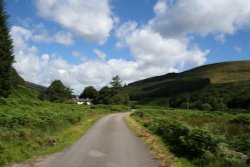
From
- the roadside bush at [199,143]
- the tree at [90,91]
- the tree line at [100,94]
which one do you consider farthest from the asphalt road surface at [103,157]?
the tree at [90,91]

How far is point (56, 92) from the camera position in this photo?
136 metres

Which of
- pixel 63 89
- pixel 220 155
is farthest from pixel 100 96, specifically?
pixel 220 155

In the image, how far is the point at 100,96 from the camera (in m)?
142

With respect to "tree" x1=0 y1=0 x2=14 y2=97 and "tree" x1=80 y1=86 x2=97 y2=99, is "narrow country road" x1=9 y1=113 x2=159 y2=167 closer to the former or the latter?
"tree" x1=0 y1=0 x2=14 y2=97

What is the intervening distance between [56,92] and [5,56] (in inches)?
3279

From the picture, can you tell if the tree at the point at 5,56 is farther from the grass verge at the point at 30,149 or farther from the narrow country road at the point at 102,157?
the narrow country road at the point at 102,157

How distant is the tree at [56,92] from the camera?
132625 millimetres

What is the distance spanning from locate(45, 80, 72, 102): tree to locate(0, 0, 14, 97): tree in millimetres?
75684

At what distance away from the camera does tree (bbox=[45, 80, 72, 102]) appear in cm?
13262

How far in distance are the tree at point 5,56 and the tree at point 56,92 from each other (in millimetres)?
75684

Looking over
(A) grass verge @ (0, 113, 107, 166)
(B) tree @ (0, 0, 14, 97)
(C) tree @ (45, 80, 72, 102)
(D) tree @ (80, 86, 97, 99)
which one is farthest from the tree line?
(A) grass verge @ (0, 113, 107, 166)

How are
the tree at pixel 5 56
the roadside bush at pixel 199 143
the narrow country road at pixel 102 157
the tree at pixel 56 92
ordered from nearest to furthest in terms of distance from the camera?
the narrow country road at pixel 102 157 < the roadside bush at pixel 199 143 < the tree at pixel 5 56 < the tree at pixel 56 92

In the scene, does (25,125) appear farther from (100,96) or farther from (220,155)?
(100,96)

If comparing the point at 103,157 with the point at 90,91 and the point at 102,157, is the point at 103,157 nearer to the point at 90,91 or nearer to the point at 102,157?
the point at 102,157
